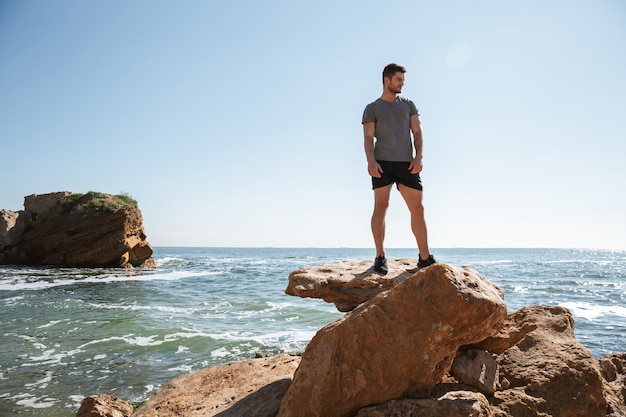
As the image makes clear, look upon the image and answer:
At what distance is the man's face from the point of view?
14.2ft

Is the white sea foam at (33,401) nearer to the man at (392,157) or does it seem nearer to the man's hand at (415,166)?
the man at (392,157)

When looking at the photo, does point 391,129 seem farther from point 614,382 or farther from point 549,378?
point 614,382

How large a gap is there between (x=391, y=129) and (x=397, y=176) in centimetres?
54

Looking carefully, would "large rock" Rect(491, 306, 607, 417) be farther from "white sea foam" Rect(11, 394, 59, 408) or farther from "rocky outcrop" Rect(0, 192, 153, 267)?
"rocky outcrop" Rect(0, 192, 153, 267)

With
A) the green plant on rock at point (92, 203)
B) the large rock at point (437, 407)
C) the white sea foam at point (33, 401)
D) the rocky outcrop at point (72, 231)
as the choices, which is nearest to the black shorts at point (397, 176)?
the large rock at point (437, 407)

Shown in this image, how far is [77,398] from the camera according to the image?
6023 millimetres

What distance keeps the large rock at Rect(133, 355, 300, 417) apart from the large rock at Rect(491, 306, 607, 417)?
6.76 ft

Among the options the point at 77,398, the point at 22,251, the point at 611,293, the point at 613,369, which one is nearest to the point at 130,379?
the point at 77,398

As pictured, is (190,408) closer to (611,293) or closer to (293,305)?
(293,305)

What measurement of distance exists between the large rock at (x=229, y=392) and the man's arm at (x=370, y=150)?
7.85 feet

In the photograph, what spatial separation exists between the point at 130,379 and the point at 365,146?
19.1ft

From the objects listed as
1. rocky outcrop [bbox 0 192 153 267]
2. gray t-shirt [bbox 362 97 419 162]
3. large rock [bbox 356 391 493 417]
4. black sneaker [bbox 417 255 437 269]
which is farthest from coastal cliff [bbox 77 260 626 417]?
rocky outcrop [bbox 0 192 153 267]

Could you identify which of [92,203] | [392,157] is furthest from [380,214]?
[92,203]

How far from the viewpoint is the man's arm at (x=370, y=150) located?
13.9ft
